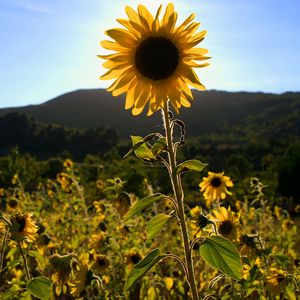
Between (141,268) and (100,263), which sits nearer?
(141,268)

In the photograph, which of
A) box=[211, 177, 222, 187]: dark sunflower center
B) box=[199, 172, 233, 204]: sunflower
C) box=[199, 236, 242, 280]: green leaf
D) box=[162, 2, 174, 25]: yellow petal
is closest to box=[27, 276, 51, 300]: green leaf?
box=[199, 236, 242, 280]: green leaf

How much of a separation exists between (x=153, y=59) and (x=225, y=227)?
1.93 m

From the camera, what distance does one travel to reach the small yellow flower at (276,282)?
3536 mm

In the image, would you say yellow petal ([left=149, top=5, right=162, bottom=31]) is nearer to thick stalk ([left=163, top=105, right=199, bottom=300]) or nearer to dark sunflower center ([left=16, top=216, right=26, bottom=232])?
thick stalk ([left=163, top=105, right=199, bottom=300])

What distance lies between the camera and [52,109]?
15512 cm

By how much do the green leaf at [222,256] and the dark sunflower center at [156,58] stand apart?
0.98 metres

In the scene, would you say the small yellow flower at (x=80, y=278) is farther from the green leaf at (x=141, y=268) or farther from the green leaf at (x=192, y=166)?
the green leaf at (x=192, y=166)

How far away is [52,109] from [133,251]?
154 meters

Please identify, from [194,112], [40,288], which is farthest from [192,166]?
[194,112]

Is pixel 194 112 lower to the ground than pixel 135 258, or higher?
lower

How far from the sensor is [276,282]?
356 centimetres

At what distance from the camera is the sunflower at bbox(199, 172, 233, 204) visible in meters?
5.78

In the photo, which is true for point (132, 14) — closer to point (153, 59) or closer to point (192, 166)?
point (153, 59)

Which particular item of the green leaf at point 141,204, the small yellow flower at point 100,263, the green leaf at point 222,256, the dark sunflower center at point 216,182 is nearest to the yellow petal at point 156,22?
the green leaf at point 141,204
